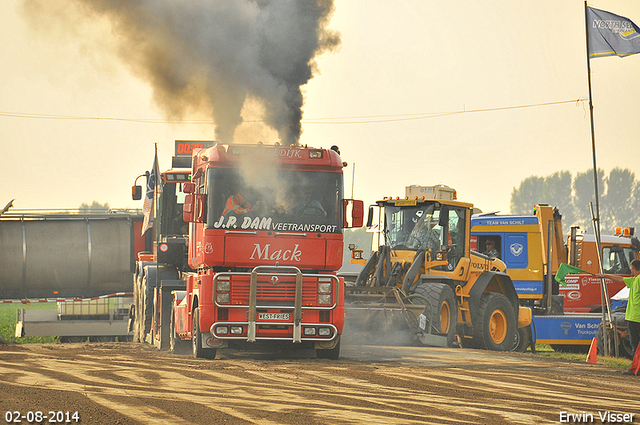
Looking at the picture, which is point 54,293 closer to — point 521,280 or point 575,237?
point 521,280

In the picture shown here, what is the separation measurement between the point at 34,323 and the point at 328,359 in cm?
1332

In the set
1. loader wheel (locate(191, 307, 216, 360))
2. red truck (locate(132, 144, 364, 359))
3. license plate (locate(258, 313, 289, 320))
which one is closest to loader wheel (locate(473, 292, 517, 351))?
red truck (locate(132, 144, 364, 359))

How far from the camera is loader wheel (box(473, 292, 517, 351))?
18.1 m

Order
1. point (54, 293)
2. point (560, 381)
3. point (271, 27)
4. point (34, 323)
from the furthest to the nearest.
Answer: point (54, 293), point (34, 323), point (271, 27), point (560, 381)

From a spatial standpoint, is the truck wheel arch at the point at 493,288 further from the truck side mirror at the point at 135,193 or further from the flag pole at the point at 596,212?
the truck side mirror at the point at 135,193

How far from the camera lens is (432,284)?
17.4m

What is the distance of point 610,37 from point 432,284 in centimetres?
676

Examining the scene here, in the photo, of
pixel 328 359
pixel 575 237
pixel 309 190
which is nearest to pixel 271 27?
pixel 309 190

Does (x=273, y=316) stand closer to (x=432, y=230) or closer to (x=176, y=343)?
(x=176, y=343)

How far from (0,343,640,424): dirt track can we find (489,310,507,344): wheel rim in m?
4.53

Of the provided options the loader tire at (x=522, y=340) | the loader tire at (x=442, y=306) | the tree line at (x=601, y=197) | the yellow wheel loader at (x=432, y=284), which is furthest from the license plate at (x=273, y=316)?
the tree line at (x=601, y=197)

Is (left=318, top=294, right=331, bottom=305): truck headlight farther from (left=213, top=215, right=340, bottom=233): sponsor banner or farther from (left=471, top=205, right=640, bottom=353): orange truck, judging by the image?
(left=471, top=205, right=640, bottom=353): orange truck

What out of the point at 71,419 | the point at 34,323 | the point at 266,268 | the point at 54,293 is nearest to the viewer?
the point at 71,419

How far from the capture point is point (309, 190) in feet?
43.1
